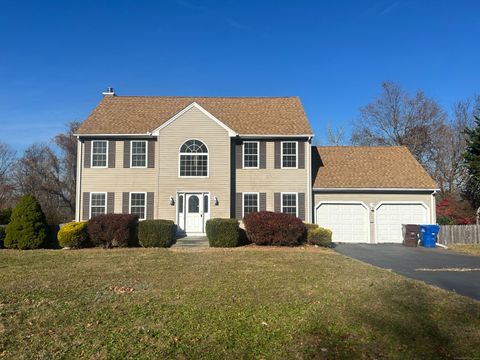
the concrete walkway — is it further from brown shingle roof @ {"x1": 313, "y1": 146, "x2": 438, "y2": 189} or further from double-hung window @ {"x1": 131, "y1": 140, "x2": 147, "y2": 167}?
brown shingle roof @ {"x1": 313, "y1": 146, "x2": 438, "y2": 189}

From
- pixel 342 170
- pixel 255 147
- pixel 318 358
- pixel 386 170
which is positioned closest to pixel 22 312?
pixel 318 358

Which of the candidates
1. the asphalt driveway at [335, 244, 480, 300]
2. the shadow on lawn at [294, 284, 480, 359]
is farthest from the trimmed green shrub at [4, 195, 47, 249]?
the shadow on lawn at [294, 284, 480, 359]

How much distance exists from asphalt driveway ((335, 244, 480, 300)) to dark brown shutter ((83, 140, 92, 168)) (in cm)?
1336

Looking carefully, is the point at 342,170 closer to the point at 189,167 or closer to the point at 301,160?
the point at 301,160

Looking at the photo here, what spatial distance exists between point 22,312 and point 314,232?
1290 centimetres

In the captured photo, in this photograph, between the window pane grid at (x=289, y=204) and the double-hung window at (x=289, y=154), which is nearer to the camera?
the window pane grid at (x=289, y=204)

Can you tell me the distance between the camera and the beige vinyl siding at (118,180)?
20.2m

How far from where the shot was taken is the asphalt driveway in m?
9.08

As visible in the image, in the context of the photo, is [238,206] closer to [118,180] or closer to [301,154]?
[301,154]

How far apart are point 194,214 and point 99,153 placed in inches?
234

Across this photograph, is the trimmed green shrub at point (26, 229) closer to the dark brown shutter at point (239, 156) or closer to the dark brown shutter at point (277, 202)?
the dark brown shutter at point (239, 156)

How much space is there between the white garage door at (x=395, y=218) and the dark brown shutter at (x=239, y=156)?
7.65 meters

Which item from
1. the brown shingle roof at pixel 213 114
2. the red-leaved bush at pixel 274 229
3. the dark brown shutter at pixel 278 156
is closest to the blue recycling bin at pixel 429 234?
the red-leaved bush at pixel 274 229

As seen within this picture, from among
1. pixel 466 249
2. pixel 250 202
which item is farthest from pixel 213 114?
pixel 466 249
